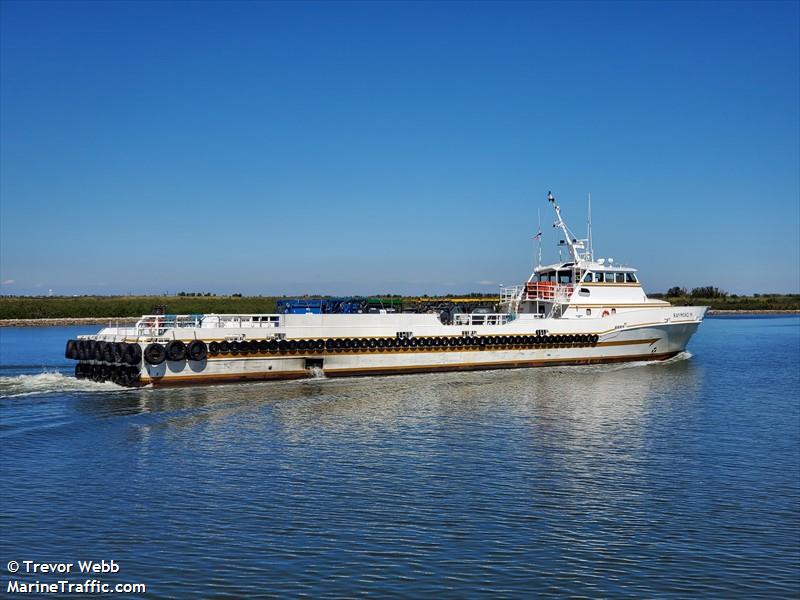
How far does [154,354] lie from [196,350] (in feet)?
6.35

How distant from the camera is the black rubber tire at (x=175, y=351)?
34.3 meters

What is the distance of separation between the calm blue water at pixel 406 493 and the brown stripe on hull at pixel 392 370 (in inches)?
127

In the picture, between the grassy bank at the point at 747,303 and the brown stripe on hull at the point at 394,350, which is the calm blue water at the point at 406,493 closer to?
the brown stripe on hull at the point at 394,350

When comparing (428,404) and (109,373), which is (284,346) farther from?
(428,404)

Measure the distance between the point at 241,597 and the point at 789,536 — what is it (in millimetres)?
10671

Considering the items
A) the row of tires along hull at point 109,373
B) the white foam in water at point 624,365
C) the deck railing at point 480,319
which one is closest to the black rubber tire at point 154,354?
the row of tires along hull at point 109,373

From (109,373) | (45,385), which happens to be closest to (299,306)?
(109,373)

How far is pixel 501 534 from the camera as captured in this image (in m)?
14.4

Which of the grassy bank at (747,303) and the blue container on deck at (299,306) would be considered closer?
the blue container on deck at (299,306)

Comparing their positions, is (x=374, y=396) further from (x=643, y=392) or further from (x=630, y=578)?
(x=630, y=578)

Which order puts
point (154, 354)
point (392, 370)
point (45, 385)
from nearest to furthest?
point (45, 385) < point (154, 354) < point (392, 370)

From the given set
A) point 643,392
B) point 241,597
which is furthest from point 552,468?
point 643,392

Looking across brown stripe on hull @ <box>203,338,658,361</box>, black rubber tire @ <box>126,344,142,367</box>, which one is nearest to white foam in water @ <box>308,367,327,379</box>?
brown stripe on hull @ <box>203,338,658,361</box>

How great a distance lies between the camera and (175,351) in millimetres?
34406
